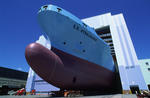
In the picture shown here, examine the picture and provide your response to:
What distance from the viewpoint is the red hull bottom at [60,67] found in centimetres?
629

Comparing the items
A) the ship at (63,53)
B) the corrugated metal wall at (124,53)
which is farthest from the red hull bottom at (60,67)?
the corrugated metal wall at (124,53)

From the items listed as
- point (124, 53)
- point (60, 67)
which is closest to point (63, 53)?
point (60, 67)

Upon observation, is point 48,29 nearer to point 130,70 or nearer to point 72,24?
point 72,24

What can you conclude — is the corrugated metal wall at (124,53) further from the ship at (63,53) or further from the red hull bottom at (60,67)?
the red hull bottom at (60,67)

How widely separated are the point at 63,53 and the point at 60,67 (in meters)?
1.25

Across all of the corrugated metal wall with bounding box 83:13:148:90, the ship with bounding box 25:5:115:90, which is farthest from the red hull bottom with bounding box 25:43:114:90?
the corrugated metal wall with bounding box 83:13:148:90

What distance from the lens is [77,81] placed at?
7.70 m

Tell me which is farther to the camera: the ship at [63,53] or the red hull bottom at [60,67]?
the ship at [63,53]

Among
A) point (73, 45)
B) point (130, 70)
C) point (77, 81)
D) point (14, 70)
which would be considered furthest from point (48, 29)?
point (14, 70)

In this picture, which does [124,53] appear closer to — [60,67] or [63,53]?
[63,53]

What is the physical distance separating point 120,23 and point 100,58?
1130 centimetres

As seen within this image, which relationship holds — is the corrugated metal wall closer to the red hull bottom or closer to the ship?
the ship

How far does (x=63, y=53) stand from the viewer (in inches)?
297

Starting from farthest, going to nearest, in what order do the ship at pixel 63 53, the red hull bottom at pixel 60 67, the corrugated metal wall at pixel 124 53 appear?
the corrugated metal wall at pixel 124 53
the ship at pixel 63 53
the red hull bottom at pixel 60 67
